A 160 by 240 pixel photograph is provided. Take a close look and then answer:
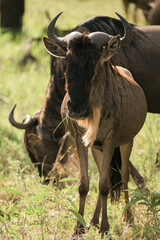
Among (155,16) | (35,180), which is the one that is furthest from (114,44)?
(155,16)

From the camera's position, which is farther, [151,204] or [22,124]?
[22,124]

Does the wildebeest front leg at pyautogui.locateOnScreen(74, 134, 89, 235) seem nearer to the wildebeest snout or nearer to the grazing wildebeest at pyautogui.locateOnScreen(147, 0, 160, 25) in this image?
the wildebeest snout

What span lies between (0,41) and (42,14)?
2258mm

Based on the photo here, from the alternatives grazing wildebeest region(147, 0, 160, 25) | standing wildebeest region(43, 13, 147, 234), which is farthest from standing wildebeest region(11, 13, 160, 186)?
grazing wildebeest region(147, 0, 160, 25)

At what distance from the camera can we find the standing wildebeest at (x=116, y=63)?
17.8 feet

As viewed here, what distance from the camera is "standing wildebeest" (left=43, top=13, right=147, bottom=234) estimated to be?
3.41 m

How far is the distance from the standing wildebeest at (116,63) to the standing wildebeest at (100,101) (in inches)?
47.5

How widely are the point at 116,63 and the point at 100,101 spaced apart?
5.15ft

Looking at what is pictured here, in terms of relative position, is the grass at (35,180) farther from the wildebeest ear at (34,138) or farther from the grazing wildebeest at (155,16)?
the grazing wildebeest at (155,16)

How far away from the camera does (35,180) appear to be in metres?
5.29

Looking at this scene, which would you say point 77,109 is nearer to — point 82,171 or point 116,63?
point 82,171

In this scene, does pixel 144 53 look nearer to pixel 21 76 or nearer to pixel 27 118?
pixel 27 118

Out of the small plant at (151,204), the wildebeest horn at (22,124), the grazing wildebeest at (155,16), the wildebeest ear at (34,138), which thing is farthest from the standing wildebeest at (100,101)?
the grazing wildebeest at (155,16)

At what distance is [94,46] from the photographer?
11.3ft
